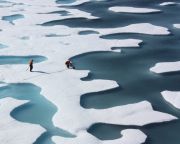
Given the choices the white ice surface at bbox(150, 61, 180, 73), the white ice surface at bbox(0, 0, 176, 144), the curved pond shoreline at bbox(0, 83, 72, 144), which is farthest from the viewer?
the white ice surface at bbox(150, 61, 180, 73)

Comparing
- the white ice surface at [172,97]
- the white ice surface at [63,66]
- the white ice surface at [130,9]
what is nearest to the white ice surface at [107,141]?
the white ice surface at [63,66]

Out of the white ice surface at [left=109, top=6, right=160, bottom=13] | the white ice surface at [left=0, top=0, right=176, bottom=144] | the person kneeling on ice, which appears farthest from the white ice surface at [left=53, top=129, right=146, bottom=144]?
the white ice surface at [left=109, top=6, right=160, bottom=13]

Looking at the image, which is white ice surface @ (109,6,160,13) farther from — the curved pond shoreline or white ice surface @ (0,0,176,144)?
the curved pond shoreline

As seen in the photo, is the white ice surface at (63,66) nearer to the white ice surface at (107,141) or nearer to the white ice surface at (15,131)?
the white ice surface at (107,141)

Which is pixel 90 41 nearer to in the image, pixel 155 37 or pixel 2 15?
pixel 155 37

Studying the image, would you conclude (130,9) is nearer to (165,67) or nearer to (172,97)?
(165,67)
